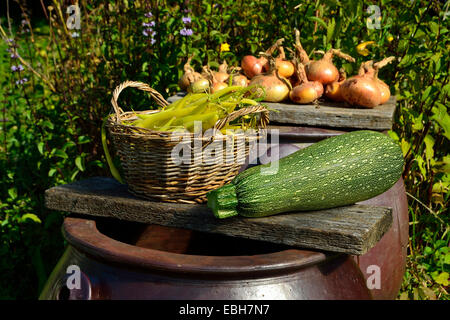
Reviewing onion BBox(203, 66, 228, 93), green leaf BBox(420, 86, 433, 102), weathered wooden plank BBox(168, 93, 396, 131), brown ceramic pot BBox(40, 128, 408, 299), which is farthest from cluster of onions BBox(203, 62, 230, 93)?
green leaf BBox(420, 86, 433, 102)

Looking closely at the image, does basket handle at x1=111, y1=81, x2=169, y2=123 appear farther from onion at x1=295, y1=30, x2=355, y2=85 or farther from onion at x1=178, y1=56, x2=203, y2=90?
onion at x1=295, y1=30, x2=355, y2=85

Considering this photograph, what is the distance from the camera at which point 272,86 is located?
2.52 meters

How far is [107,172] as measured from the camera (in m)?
3.15

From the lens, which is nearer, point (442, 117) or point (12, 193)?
point (442, 117)

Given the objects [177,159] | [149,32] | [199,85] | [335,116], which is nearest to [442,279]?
[335,116]

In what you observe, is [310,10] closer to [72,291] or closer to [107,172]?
[107,172]

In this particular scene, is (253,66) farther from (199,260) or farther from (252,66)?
(199,260)

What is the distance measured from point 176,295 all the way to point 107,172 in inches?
71.6

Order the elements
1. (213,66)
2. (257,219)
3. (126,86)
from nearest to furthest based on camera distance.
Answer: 1. (257,219)
2. (126,86)
3. (213,66)

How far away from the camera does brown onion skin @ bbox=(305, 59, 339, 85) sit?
2.55 m

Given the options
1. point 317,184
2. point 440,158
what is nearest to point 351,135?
point 317,184

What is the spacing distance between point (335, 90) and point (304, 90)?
19 cm

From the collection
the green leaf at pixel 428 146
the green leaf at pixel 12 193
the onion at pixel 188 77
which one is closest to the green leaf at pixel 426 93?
the green leaf at pixel 428 146

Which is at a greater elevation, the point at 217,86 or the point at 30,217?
the point at 217,86
